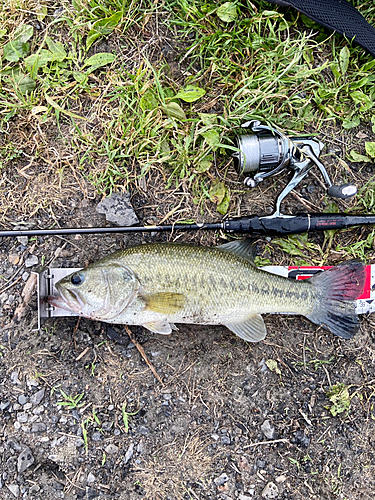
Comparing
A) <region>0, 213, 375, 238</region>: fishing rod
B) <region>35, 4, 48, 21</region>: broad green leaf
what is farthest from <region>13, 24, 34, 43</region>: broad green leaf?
<region>0, 213, 375, 238</region>: fishing rod

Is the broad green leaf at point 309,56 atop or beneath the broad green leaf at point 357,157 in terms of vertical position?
atop

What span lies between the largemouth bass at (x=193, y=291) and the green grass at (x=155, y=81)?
0.74m

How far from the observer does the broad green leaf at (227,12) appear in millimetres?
3432

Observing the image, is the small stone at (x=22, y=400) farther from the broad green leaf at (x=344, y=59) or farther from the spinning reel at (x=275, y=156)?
the broad green leaf at (x=344, y=59)

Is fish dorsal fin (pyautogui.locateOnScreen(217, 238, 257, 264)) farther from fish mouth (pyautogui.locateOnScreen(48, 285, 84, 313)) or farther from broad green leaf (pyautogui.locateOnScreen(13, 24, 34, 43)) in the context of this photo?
broad green leaf (pyautogui.locateOnScreen(13, 24, 34, 43))

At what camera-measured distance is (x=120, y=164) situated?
3.54 m

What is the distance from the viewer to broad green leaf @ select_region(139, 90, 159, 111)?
3461mm

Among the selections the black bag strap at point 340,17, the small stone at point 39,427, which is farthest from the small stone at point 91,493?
the black bag strap at point 340,17

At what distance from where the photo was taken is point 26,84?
350 centimetres

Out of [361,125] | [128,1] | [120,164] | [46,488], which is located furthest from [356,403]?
[128,1]

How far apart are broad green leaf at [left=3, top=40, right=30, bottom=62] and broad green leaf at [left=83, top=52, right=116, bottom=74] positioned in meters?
0.63

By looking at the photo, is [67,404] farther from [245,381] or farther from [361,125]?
[361,125]

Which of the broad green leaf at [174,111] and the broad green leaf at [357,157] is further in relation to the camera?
the broad green leaf at [357,157]

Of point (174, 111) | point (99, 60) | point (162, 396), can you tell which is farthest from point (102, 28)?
point (162, 396)
